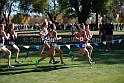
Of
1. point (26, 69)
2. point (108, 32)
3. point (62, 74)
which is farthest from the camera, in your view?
point (108, 32)

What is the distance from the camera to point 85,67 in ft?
36.5

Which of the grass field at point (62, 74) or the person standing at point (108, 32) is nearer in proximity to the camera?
the grass field at point (62, 74)

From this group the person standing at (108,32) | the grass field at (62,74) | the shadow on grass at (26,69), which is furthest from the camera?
the person standing at (108,32)

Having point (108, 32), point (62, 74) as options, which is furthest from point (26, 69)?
point (108, 32)

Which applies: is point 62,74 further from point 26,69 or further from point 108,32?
point 108,32

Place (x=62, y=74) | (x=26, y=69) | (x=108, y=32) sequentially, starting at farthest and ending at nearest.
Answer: (x=108, y=32) < (x=26, y=69) < (x=62, y=74)

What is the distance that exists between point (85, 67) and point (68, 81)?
2750 millimetres

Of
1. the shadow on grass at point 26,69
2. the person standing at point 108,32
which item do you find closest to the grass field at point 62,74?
the shadow on grass at point 26,69

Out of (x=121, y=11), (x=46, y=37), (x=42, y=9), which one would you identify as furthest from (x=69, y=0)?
(x=121, y=11)

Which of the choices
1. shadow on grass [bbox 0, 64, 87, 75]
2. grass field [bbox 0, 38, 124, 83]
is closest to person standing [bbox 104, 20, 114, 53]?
grass field [bbox 0, 38, 124, 83]

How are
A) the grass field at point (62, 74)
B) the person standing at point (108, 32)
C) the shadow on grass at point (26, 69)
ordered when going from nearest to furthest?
the grass field at point (62, 74) < the shadow on grass at point (26, 69) < the person standing at point (108, 32)

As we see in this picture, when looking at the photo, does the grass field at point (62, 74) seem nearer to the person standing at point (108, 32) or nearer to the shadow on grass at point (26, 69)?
the shadow on grass at point (26, 69)

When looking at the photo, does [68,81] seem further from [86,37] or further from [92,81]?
[86,37]

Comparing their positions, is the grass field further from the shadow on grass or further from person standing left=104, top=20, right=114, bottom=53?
person standing left=104, top=20, right=114, bottom=53
